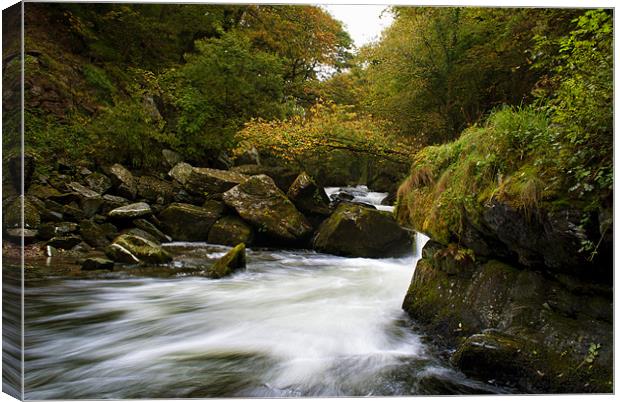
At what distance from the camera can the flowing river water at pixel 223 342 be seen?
2605 mm

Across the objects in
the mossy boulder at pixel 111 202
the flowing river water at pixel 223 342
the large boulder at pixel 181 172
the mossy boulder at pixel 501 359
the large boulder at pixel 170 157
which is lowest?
the flowing river water at pixel 223 342

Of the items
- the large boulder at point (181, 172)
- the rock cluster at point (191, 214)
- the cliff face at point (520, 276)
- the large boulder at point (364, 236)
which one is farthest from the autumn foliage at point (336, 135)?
the cliff face at point (520, 276)

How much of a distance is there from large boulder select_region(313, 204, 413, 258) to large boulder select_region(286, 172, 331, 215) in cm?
97

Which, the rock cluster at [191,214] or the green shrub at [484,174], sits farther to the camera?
the rock cluster at [191,214]

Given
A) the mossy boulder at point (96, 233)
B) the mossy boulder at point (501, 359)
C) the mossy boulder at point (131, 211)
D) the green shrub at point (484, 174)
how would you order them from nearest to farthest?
the mossy boulder at point (501, 359), the green shrub at point (484, 174), the mossy boulder at point (96, 233), the mossy boulder at point (131, 211)

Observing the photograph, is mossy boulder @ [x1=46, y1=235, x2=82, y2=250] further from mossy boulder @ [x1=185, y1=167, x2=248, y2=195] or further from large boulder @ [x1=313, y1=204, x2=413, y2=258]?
large boulder @ [x1=313, y1=204, x2=413, y2=258]

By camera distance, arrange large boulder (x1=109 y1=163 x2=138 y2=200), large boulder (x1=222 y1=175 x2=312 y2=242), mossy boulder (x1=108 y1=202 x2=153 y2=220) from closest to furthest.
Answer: mossy boulder (x1=108 y1=202 x2=153 y2=220) < large boulder (x1=109 y1=163 x2=138 y2=200) < large boulder (x1=222 y1=175 x2=312 y2=242)

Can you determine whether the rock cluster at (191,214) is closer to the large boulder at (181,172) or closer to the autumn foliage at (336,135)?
the large boulder at (181,172)

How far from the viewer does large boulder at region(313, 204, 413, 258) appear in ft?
22.0

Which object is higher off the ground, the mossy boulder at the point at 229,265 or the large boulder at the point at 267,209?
the large boulder at the point at 267,209

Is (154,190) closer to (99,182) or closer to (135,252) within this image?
(99,182)

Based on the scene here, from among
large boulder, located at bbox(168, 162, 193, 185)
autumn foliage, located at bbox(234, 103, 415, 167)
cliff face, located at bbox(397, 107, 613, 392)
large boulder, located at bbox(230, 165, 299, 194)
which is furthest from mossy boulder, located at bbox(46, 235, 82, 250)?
cliff face, located at bbox(397, 107, 613, 392)

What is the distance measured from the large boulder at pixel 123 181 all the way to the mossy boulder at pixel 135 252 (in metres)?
1.61

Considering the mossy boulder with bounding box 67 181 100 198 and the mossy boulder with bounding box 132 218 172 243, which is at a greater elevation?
the mossy boulder with bounding box 67 181 100 198
